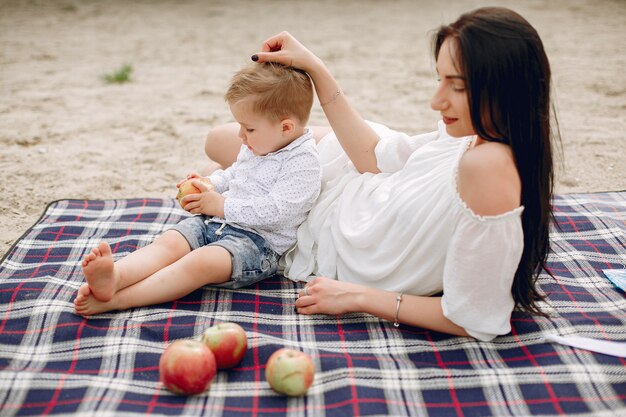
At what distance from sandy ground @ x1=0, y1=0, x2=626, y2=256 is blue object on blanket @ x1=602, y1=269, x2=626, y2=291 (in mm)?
615

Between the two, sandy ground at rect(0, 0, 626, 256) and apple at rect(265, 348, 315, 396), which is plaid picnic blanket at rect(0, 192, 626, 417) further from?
sandy ground at rect(0, 0, 626, 256)

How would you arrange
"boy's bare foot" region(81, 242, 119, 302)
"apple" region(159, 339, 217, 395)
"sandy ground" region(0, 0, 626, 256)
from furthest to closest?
"sandy ground" region(0, 0, 626, 256)
"boy's bare foot" region(81, 242, 119, 302)
"apple" region(159, 339, 217, 395)

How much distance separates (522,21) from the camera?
80.3 inches

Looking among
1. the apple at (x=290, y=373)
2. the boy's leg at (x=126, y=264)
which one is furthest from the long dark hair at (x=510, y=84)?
the boy's leg at (x=126, y=264)

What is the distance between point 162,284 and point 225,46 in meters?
5.57

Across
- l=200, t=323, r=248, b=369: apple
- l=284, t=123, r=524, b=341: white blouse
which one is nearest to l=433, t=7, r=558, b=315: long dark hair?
l=284, t=123, r=524, b=341: white blouse

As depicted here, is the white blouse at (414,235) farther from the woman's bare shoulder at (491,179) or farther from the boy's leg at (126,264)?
the boy's leg at (126,264)

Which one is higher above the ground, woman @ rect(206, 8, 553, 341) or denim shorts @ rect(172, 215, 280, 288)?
woman @ rect(206, 8, 553, 341)

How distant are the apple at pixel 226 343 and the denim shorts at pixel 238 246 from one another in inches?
16.9

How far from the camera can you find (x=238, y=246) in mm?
2607


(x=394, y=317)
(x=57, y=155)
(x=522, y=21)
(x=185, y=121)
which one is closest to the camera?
(x=522, y=21)

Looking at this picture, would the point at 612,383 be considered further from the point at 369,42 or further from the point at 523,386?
the point at 369,42

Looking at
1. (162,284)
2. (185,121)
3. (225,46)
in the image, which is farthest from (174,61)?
(162,284)

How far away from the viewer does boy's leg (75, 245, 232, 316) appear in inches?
97.0
